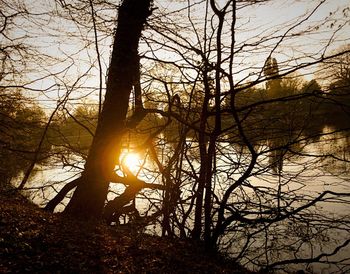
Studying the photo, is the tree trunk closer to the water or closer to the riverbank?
the riverbank

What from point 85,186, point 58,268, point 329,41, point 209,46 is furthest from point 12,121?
point 329,41

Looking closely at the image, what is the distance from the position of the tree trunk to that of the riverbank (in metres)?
0.70

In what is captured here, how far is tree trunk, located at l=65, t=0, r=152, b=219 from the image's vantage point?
4895mm

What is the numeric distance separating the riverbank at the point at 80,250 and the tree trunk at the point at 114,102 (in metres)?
0.70

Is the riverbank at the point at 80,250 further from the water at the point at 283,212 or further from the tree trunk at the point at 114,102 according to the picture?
the water at the point at 283,212

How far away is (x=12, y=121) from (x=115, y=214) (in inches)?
168

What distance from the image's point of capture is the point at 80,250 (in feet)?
10.1

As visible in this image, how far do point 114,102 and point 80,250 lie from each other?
7.94 ft

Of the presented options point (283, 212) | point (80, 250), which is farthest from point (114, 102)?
point (283, 212)

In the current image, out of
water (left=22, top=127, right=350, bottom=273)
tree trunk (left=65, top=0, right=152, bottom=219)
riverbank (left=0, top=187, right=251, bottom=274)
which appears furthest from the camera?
tree trunk (left=65, top=0, right=152, bottom=219)

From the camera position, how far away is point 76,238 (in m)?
3.41

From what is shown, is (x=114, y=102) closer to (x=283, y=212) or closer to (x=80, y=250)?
(x=80, y=250)

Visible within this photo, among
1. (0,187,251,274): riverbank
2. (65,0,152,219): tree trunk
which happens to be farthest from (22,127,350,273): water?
(65,0,152,219): tree trunk

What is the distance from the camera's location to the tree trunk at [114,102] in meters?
4.89
